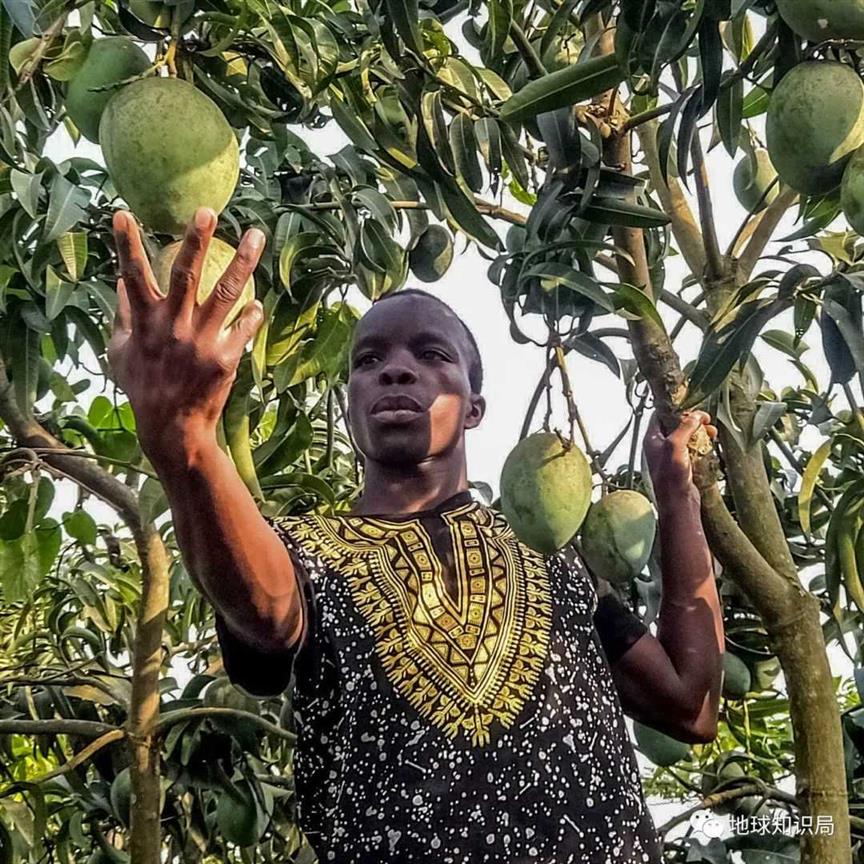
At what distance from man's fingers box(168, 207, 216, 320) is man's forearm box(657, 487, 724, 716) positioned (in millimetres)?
722

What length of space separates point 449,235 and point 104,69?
0.76 m

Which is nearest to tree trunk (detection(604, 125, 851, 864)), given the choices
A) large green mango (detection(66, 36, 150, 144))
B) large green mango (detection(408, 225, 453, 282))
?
large green mango (detection(408, 225, 453, 282))

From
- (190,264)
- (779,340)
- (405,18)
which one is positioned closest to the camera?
(190,264)

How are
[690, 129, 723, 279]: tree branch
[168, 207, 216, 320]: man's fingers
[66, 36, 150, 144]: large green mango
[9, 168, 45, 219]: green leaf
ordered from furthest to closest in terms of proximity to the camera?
[690, 129, 723, 279]: tree branch, [9, 168, 45, 219]: green leaf, [66, 36, 150, 144]: large green mango, [168, 207, 216, 320]: man's fingers

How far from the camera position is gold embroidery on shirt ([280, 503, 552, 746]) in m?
1.41

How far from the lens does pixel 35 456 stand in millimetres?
2059

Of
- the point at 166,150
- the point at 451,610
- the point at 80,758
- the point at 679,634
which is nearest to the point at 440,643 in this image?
the point at 451,610

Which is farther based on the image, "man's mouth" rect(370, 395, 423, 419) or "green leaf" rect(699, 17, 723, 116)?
"man's mouth" rect(370, 395, 423, 419)

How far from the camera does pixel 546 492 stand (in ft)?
4.72

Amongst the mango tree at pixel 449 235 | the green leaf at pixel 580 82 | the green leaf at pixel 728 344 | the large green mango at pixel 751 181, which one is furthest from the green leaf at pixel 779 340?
the green leaf at pixel 580 82

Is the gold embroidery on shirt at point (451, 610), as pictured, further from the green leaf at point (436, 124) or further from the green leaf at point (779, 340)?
the green leaf at point (779, 340)

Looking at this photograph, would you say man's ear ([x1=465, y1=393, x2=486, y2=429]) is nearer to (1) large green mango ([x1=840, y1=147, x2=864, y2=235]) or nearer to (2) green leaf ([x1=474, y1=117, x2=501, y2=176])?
(2) green leaf ([x1=474, y1=117, x2=501, y2=176])

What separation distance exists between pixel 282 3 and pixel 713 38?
48 cm

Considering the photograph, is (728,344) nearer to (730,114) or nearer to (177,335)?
(730,114)
